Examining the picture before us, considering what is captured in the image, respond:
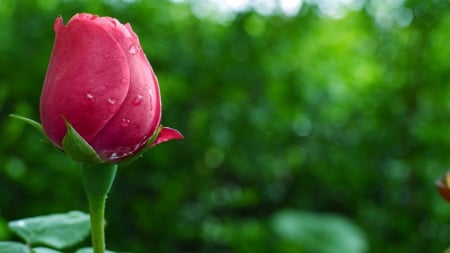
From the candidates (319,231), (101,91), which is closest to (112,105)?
(101,91)

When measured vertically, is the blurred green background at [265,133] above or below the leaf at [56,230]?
below

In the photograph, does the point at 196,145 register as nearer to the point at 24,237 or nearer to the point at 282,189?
the point at 282,189

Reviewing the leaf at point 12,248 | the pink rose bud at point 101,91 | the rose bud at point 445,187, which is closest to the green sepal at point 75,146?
the pink rose bud at point 101,91

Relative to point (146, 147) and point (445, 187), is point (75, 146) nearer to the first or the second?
point (146, 147)

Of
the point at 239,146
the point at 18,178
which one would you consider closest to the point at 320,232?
the point at 239,146

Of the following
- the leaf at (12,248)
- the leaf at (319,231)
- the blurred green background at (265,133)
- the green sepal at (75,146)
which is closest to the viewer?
the green sepal at (75,146)

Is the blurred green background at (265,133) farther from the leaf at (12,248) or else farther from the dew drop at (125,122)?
the dew drop at (125,122)

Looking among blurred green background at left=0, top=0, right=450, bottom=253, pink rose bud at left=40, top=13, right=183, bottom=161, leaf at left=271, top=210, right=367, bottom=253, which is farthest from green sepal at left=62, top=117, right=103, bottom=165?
leaf at left=271, top=210, right=367, bottom=253

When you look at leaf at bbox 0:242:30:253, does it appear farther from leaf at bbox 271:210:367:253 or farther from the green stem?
leaf at bbox 271:210:367:253
